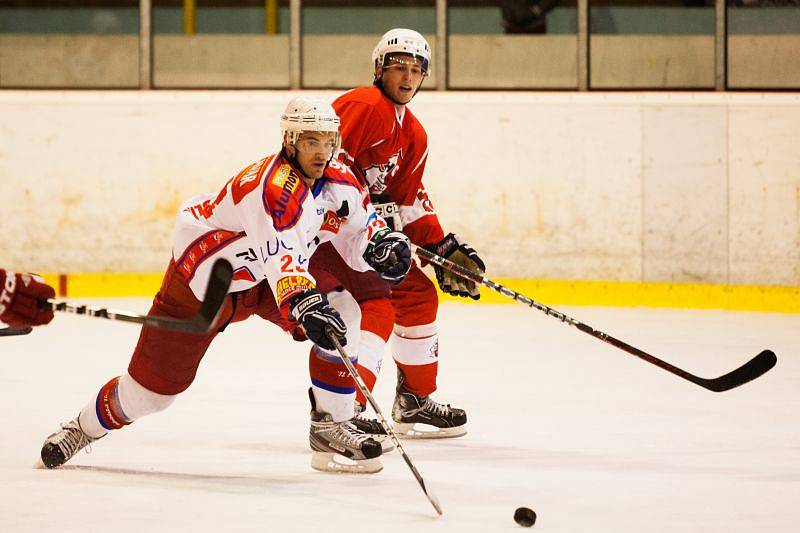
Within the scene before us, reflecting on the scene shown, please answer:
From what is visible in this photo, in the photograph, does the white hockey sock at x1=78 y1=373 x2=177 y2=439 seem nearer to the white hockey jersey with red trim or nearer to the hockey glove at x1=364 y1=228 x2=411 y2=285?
the white hockey jersey with red trim

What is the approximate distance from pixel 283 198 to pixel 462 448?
0.92 meters

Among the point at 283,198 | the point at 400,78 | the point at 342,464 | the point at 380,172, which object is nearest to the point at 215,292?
the point at 283,198

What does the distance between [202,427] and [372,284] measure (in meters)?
0.71

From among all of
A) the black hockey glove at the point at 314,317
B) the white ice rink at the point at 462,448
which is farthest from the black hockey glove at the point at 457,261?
the black hockey glove at the point at 314,317

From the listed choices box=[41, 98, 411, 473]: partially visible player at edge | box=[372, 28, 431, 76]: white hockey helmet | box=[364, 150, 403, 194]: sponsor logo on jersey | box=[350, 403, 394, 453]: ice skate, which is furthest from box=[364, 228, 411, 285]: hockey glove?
box=[372, 28, 431, 76]: white hockey helmet

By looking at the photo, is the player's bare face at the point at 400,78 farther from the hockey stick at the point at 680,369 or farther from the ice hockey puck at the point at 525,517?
the ice hockey puck at the point at 525,517

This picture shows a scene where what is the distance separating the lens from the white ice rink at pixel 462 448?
9.45 feet

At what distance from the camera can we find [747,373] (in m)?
3.66

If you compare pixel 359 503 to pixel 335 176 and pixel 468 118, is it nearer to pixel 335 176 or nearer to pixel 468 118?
pixel 335 176

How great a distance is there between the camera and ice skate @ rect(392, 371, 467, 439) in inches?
155

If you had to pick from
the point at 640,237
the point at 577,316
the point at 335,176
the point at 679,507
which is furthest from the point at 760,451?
the point at 640,237

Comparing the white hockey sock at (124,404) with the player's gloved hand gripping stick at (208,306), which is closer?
the player's gloved hand gripping stick at (208,306)

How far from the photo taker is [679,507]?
116 inches

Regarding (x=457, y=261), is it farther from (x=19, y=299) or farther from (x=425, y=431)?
(x=19, y=299)
